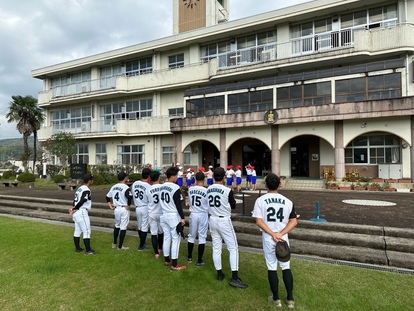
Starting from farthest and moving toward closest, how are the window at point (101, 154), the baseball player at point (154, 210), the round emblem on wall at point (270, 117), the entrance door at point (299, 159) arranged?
the window at point (101, 154) → the entrance door at point (299, 159) → the round emblem on wall at point (270, 117) → the baseball player at point (154, 210)

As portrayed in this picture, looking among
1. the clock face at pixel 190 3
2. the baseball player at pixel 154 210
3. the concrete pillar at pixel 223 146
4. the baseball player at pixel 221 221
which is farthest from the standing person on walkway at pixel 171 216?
the clock face at pixel 190 3

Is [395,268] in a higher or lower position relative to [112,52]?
lower

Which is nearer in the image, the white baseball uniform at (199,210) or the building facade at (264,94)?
the white baseball uniform at (199,210)

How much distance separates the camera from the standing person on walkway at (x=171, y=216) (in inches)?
200

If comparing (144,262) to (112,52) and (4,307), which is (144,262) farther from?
(112,52)

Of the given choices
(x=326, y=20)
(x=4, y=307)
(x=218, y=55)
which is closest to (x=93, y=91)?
(x=218, y=55)

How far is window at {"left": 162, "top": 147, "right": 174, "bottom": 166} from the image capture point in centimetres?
2395

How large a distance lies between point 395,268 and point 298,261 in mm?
1746

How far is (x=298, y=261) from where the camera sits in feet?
17.5

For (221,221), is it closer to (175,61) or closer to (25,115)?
(175,61)

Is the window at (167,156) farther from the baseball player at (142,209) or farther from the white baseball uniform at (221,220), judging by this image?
the white baseball uniform at (221,220)

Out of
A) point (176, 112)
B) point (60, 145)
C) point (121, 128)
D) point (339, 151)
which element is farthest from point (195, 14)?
point (339, 151)

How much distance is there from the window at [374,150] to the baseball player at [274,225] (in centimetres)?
1599

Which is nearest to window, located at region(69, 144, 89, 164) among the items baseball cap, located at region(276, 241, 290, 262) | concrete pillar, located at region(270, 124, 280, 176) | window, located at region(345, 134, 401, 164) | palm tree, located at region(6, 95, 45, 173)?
palm tree, located at region(6, 95, 45, 173)
